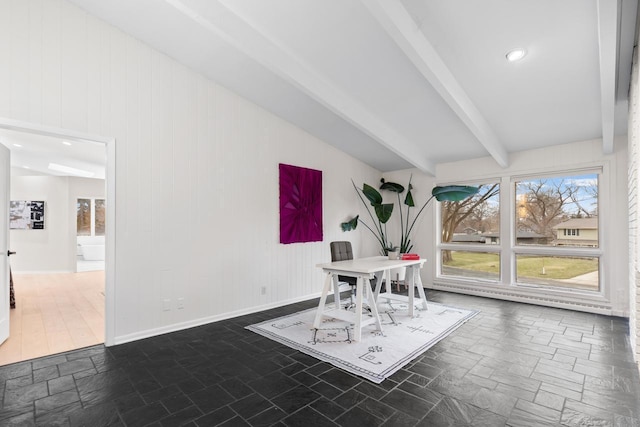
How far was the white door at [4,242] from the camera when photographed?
326 centimetres

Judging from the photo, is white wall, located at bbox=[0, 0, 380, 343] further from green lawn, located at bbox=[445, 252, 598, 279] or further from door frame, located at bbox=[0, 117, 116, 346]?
green lawn, located at bbox=[445, 252, 598, 279]

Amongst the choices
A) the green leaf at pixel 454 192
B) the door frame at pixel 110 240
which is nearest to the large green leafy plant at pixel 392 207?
the green leaf at pixel 454 192

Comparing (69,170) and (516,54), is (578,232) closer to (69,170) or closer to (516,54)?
(516,54)

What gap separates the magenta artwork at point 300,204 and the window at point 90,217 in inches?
301

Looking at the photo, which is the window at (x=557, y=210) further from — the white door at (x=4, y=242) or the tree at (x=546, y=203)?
the white door at (x=4, y=242)

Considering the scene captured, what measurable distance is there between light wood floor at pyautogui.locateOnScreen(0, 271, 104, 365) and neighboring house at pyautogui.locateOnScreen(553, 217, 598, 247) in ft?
20.3

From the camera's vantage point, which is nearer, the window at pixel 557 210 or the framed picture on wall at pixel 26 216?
the window at pixel 557 210

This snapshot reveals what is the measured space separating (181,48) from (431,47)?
8.67 ft

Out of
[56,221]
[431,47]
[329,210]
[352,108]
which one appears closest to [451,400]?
[431,47]

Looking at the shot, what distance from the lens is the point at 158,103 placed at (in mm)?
3662

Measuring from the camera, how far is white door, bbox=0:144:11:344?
326 centimetres

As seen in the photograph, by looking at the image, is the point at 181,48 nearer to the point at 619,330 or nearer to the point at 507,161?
the point at 507,161

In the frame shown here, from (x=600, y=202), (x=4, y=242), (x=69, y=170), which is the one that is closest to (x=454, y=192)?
(x=600, y=202)

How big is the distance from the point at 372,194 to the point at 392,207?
1.64 feet
